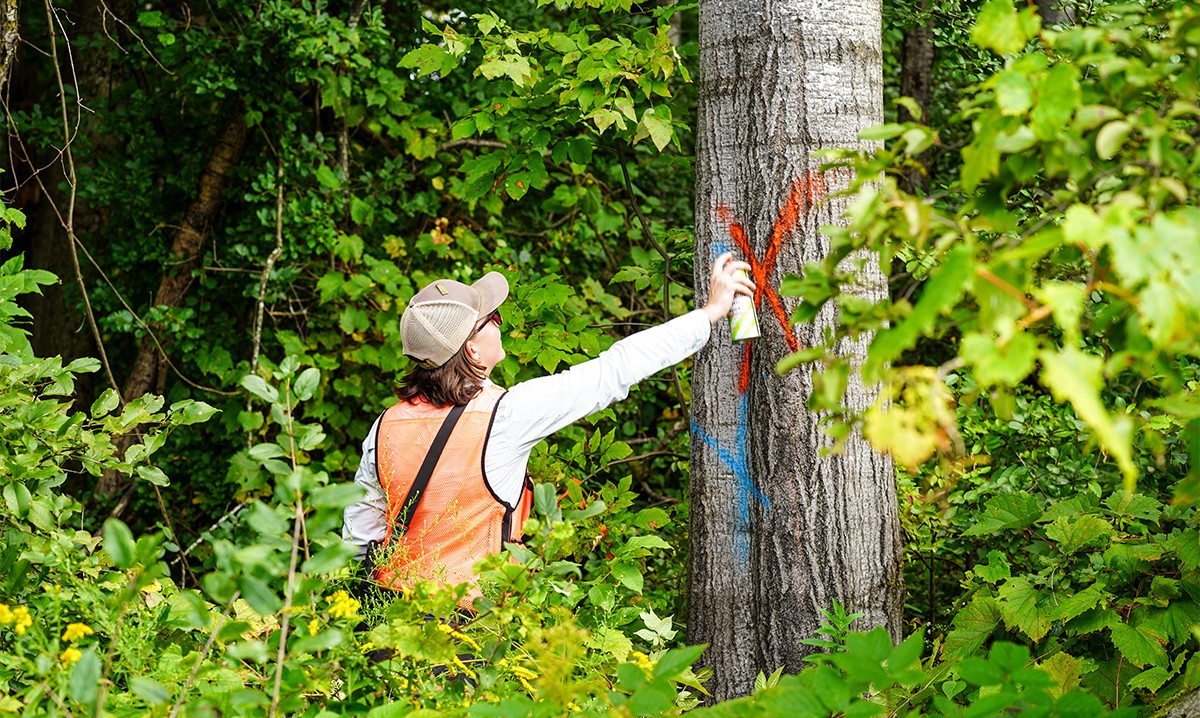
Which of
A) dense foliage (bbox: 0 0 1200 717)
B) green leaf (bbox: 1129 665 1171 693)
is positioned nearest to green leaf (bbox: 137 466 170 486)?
dense foliage (bbox: 0 0 1200 717)

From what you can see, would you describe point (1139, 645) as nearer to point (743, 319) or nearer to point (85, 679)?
point (743, 319)

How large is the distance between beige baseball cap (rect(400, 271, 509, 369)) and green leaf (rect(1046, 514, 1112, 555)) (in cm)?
164

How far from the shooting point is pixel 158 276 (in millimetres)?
5832

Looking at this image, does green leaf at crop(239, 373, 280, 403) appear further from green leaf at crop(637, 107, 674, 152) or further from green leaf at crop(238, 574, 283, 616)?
green leaf at crop(637, 107, 674, 152)

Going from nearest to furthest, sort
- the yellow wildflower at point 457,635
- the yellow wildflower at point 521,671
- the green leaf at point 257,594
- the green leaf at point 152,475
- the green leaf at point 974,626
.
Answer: the green leaf at point 257,594 → the yellow wildflower at point 457,635 → the yellow wildflower at point 521,671 → the green leaf at point 974,626 → the green leaf at point 152,475

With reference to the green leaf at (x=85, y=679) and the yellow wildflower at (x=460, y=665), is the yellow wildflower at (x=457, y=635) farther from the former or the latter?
the green leaf at (x=85, y=679)

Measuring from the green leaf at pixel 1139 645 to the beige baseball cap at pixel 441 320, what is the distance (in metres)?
1.78

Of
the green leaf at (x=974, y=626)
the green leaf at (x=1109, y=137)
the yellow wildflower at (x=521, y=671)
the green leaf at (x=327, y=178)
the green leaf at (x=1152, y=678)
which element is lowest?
the green leaf at (x=974, y=626)

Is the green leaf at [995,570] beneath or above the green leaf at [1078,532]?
beneath

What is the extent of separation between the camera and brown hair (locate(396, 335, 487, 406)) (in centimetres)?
269

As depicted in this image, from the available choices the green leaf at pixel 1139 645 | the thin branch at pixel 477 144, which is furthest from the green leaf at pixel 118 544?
the thin branch at pixel 477 144

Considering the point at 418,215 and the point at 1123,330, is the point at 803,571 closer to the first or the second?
the point at 1123,330

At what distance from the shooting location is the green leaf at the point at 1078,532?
255 cm

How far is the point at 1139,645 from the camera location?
231 centimetres
